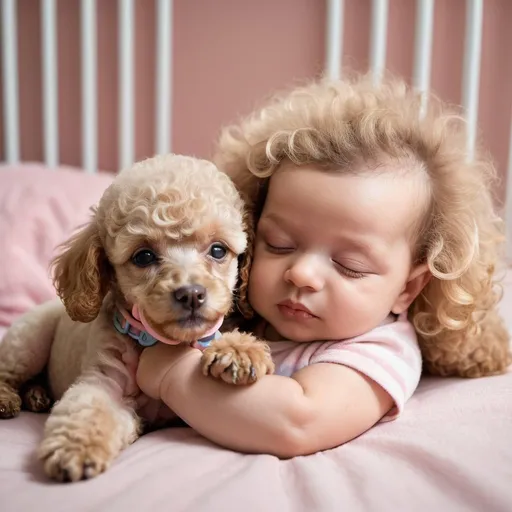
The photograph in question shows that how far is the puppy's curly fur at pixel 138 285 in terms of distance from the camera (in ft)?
3.80

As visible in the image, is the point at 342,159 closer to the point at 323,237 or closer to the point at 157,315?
the point at 323,237

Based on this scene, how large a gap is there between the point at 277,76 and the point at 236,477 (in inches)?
75.5

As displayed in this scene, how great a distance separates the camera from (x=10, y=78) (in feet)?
8.52

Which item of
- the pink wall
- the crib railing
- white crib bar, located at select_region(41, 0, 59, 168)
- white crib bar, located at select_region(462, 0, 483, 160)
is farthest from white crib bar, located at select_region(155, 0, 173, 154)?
white crib bar, located at select_region(462, 0, 483, 160)

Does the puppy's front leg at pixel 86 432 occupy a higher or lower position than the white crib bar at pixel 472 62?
lower

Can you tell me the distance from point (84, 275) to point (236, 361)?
1.03ft

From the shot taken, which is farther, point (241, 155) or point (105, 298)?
point (241, 155)

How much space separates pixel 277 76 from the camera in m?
2.67

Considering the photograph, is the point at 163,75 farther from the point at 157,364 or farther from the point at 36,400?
the point at 157,364

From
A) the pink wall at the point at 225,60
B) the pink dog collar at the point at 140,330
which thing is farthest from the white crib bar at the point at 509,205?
the pink dog collar at the point at 140,330

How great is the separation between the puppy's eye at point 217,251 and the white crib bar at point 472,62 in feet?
4.37

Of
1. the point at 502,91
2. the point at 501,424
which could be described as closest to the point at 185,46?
the point at 502,91

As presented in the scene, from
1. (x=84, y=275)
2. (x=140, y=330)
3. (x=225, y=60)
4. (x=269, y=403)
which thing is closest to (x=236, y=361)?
(x=269, y=403)

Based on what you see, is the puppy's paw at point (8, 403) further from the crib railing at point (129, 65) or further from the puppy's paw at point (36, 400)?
the crib railing at point (129, 65)
